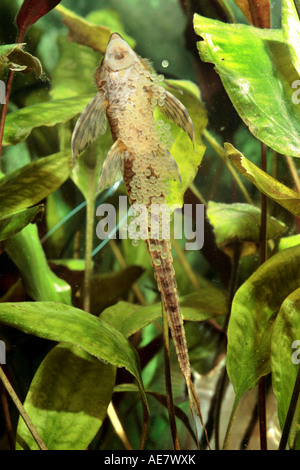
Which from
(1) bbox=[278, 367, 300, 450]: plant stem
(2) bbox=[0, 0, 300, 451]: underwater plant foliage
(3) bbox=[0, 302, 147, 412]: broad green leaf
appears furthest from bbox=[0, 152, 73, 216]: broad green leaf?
(1) bbox=[278, 367, 300, 450]: plant stem

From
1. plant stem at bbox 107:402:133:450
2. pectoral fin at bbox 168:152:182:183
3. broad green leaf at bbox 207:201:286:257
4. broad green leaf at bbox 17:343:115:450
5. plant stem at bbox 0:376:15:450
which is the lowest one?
plant stem at bbox 107:402:133:450

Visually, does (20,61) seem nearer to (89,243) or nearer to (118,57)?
(118,57)

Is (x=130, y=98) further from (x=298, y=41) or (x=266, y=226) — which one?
(x=266, y=226)

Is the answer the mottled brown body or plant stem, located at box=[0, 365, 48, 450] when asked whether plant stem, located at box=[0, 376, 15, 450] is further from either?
the mottled brown body

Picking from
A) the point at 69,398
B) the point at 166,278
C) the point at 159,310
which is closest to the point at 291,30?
the point at 166,278

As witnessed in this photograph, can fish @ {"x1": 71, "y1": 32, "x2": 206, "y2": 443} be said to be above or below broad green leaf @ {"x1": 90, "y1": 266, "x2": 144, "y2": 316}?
above

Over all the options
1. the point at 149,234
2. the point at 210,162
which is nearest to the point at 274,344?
the point at 149,234

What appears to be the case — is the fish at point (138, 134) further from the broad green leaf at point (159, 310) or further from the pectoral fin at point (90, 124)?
the broad green leaf at point (159, 310)

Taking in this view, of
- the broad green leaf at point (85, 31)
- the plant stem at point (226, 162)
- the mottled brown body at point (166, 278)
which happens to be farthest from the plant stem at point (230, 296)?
the broad green leaf at point (85, 31)
